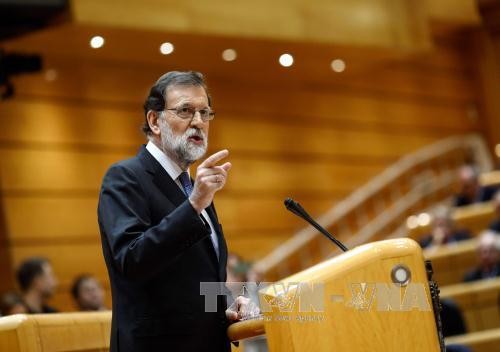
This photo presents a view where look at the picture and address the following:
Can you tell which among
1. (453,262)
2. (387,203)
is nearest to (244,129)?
(387,203)

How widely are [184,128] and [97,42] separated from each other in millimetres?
4411

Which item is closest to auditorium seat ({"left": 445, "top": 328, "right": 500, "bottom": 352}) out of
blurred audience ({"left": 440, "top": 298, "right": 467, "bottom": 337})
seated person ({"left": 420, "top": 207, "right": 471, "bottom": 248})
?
blurred audience ({"left": 440, "top": 298, "right": 467, "bottom": 337})

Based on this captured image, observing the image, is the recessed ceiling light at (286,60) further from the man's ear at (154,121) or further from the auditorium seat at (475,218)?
the man's ear at (154,121)

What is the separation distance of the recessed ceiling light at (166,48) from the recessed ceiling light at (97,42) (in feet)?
1.61

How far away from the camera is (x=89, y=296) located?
19.1 feet

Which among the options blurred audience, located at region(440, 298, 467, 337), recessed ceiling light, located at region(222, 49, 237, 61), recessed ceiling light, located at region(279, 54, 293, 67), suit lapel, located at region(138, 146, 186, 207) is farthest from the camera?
recessed ceiling light, located at region(279, 54, 293, 67)

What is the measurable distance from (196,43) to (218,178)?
5.06 meters

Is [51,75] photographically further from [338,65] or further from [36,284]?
[338,65]

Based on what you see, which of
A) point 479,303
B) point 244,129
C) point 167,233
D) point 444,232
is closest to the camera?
point 167,233

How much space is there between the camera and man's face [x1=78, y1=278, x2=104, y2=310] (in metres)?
5.80

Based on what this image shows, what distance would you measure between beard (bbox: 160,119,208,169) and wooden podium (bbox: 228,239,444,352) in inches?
16.1

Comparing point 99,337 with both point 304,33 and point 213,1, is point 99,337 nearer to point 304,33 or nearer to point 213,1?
point 213,1

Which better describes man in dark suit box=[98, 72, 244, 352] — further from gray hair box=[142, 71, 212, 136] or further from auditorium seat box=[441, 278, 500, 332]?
auditorium seat box=[441, 278, 500, 332]

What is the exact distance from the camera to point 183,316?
2.30 meters
